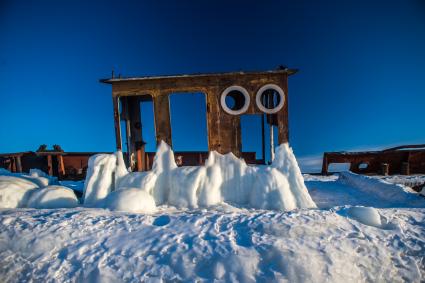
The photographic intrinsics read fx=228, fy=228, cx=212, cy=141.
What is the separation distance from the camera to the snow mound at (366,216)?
404cm

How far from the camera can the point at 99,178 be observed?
20.1 ft

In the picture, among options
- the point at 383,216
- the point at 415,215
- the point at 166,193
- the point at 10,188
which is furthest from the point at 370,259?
the point at 10,188

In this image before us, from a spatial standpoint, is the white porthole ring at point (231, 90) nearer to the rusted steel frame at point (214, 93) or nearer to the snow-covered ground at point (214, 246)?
the rusted steel frame at point (214, 93)

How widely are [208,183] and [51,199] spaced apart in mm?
3866

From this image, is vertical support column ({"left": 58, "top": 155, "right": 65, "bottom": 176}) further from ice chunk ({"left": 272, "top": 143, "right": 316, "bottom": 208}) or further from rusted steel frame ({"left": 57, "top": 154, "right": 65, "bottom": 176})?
ice chunk ({"left": 272, "top": 143, "right": 316, "bottom": 208})

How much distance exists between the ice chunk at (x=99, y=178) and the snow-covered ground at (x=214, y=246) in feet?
3.69

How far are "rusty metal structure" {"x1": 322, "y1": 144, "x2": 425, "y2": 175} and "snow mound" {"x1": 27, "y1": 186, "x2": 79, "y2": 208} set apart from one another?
32.7ft

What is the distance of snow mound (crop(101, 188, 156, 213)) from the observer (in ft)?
16.4

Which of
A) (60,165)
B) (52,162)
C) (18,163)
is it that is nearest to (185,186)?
(60,165)

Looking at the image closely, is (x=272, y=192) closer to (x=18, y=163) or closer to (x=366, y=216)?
(x=366, y=216)

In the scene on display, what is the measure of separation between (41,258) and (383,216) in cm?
583

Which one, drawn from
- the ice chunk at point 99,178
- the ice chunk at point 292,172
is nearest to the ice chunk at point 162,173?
the ice chunk at point 99,178

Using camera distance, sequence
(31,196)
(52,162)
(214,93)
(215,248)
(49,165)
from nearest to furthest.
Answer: (215,248) < (31,196) < (214,93) < (49,165) < (52,162)

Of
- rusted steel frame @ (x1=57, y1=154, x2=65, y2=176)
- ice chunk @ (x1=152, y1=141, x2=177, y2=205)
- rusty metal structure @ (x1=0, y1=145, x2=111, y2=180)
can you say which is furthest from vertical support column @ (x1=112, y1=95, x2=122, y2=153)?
rusted steel frame @ (x1=57, y1=154, x2=65, y2=176)
